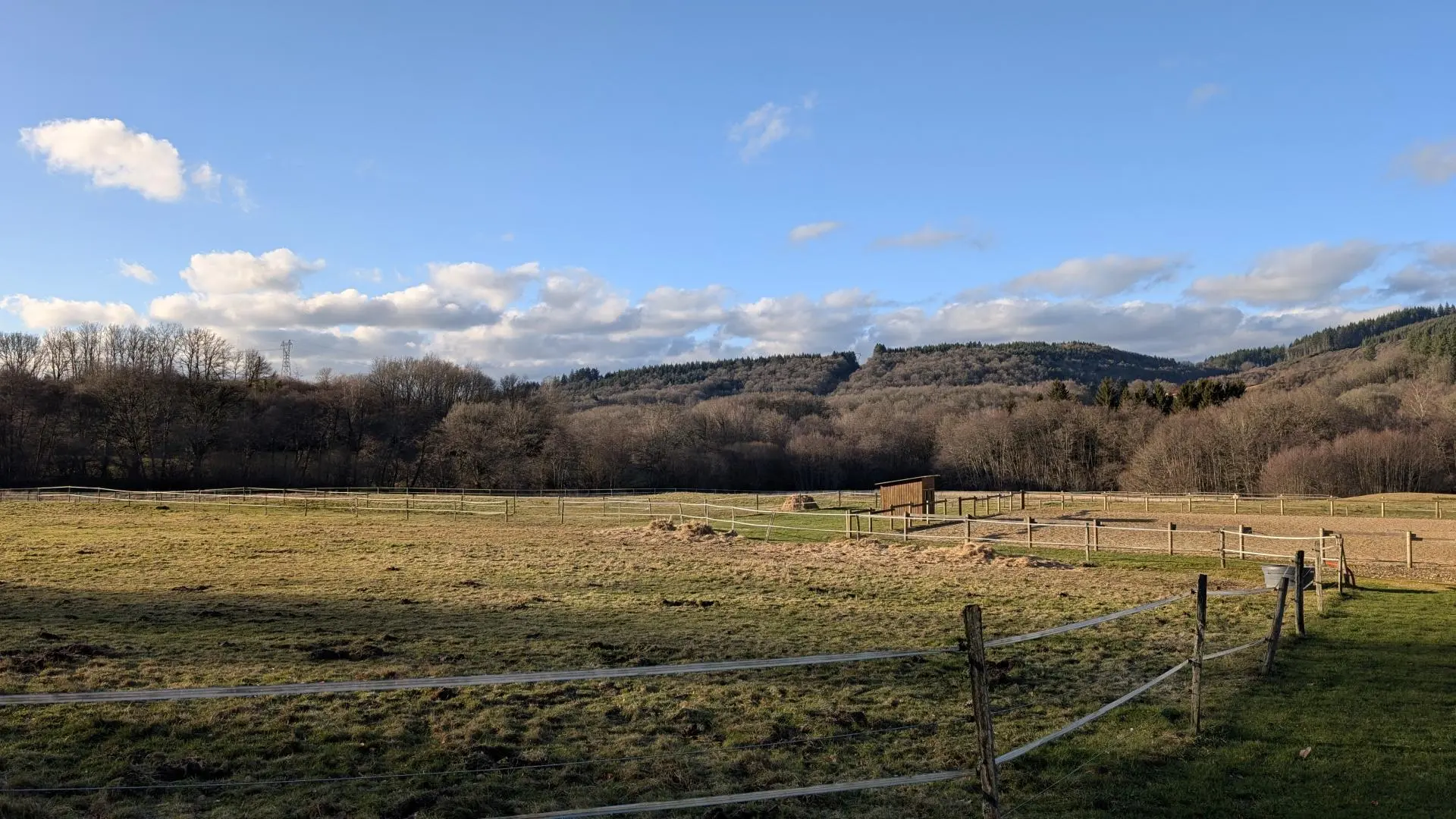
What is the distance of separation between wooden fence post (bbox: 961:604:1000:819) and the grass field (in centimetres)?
144

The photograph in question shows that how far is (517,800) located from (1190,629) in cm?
1062

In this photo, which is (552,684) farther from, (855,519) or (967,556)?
(855,519)

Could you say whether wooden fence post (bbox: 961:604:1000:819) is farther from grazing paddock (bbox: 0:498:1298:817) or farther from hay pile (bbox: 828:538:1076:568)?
hay pile (bbox: 828:538:1076:568)

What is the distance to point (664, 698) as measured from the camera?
9.02 m

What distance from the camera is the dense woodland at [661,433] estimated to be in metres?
64.5

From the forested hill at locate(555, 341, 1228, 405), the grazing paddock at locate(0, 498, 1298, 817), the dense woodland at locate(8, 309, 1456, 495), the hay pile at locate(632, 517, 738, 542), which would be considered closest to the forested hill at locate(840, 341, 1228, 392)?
the forested hill at locate(555, 341, 1228, 405)

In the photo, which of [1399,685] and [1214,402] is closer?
[1399,685]

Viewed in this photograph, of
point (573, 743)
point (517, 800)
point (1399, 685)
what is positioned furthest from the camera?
point (1399, 685)

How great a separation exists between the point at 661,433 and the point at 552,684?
261ft

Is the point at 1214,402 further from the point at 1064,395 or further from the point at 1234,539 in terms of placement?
the point at 1234,539

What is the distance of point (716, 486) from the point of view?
84.6m

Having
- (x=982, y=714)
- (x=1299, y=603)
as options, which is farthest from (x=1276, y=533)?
(x=982, y=714)

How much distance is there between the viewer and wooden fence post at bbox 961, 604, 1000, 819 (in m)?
4.84

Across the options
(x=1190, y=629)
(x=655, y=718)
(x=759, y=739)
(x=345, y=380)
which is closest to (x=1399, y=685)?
(x=1190, y=629)
